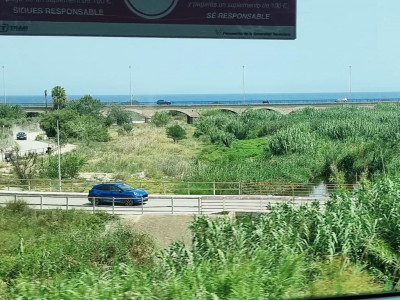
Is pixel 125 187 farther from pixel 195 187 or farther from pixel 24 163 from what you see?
pixel 24 163

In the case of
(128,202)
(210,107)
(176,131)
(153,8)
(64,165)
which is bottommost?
(128,202)

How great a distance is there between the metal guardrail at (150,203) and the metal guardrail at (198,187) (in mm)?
29

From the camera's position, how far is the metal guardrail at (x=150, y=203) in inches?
105

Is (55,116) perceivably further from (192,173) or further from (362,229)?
(362,229)

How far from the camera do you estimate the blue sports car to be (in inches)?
108

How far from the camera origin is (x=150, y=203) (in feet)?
8.88

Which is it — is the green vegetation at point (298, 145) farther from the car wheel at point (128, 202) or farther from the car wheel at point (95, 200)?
the car wheel at point (95, 200)

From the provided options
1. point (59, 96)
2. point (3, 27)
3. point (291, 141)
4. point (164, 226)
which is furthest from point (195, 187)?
point (3, 27)

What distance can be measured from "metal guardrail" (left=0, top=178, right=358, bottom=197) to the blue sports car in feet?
Answer: 0.14

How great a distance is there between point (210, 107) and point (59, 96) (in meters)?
0.78

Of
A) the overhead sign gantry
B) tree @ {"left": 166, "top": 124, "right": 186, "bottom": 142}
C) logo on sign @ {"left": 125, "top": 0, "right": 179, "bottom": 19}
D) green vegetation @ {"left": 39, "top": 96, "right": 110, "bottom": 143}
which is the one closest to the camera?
the overhead sign gantry

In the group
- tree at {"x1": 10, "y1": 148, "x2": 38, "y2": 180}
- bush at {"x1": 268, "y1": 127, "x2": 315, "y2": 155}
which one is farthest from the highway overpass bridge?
tree at {"x1": 10, "y1": 148, "x2": 38, "y2": 180}

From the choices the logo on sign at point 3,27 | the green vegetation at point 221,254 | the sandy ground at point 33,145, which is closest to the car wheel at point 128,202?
the green vegetation at point 221,254

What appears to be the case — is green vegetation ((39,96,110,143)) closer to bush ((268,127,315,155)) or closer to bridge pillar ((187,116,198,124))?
bridge pillar ((187,116,198,124))
